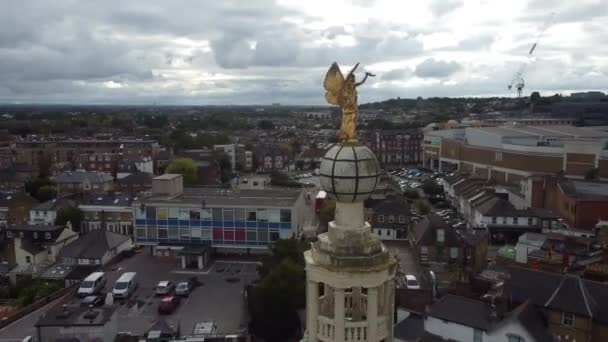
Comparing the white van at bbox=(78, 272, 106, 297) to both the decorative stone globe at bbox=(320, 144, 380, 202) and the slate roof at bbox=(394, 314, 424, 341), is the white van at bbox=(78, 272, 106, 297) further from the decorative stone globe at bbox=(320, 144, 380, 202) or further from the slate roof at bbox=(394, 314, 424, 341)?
the decorative stone globe at bbox=(320, 144, 380, 202)

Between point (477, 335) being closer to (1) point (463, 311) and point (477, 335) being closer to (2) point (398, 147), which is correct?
(1) point (463, 311)

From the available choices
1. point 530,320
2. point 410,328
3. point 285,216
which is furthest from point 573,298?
point 285,216

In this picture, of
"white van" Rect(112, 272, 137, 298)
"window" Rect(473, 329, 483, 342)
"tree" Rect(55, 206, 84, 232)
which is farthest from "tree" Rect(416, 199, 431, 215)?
"tree" Rect(55, 206, 84, 232)

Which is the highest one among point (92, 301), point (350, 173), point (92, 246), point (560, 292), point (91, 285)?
point (350, 173)

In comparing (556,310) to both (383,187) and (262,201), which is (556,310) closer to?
(262,201)

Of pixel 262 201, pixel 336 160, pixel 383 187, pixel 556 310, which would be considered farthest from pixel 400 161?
pixel 336 160

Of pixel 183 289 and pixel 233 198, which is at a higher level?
pixel 233 198

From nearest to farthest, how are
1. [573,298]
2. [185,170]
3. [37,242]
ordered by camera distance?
[573,298]
[37,242]
[185,170]
